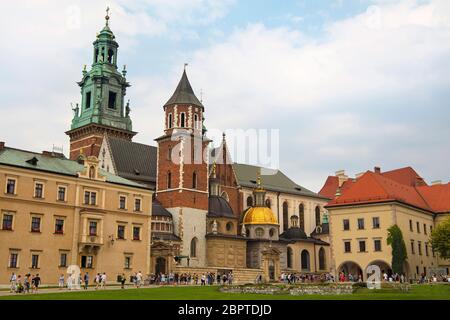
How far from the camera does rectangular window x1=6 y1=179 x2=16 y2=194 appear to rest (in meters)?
46.1

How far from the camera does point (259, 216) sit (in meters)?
76.6

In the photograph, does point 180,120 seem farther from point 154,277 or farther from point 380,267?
point 380,267

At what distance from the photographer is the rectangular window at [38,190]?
4763 centimetres

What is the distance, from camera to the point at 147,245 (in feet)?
182

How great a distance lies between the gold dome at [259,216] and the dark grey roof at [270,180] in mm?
6650

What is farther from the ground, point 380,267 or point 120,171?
point 120,171

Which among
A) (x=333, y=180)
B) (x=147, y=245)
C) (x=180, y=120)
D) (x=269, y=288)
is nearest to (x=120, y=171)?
(x=180, y=120)

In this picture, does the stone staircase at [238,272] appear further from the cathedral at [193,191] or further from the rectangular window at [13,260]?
the rectangular window at [13,260]

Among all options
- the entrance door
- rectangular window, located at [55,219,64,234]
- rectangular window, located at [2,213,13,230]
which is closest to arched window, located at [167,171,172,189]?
the entrance door

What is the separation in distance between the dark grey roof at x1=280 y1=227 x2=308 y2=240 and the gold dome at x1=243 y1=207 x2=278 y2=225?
21.2 feet

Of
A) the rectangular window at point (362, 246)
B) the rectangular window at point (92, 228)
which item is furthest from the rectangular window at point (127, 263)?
the rectangular window at point (362, 246)

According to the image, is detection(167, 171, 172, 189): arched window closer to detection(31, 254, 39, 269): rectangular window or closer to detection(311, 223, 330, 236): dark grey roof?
detection(31, 254, 39, 269): rectangular window

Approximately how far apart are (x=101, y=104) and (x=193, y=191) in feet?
80.5
